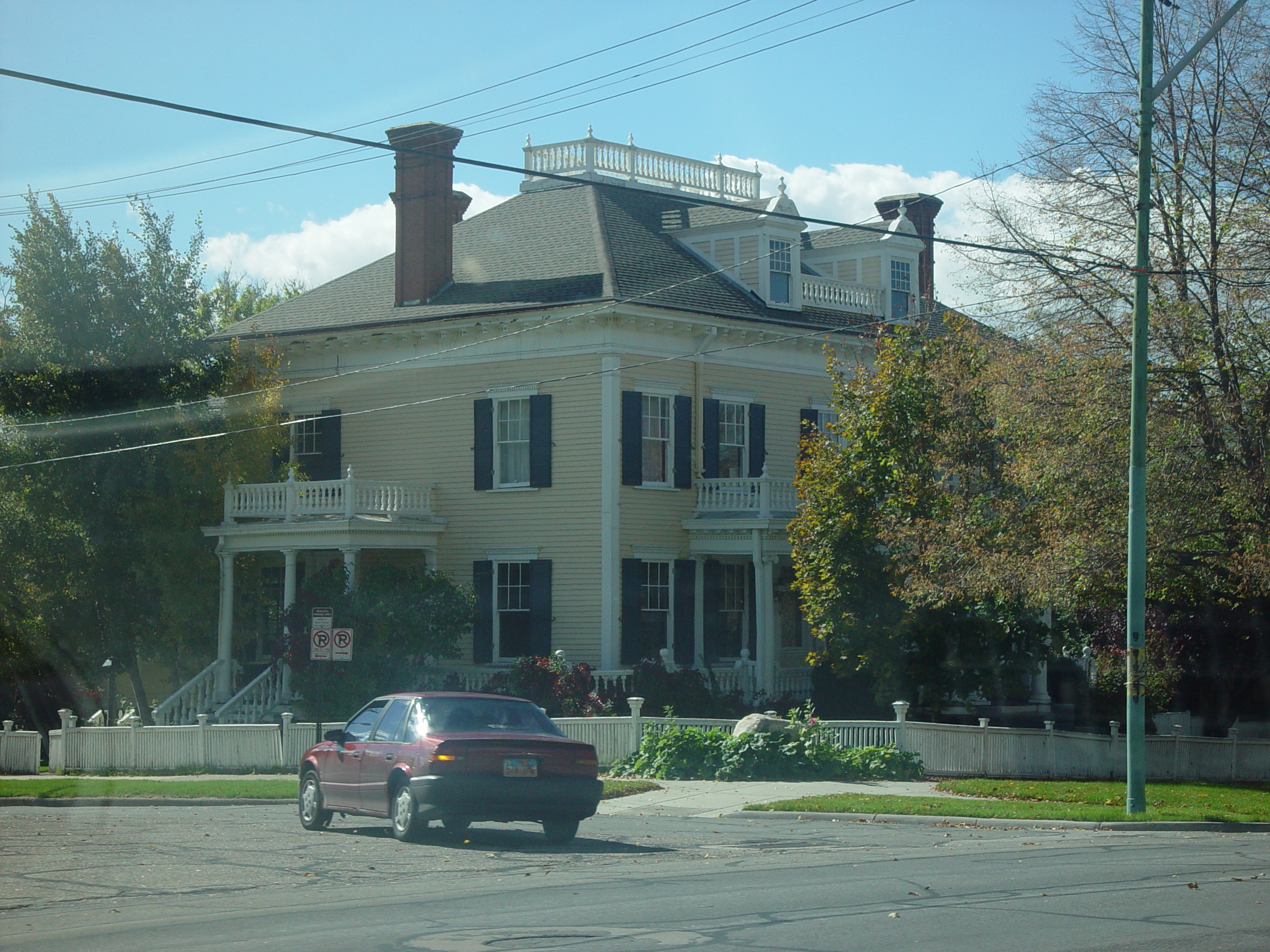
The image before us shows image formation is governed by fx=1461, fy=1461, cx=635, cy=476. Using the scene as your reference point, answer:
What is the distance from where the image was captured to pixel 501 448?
31.0m

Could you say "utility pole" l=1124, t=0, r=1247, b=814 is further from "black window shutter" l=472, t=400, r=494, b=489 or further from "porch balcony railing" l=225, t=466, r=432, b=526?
"porch balcony railing" l=225, t=466, r=432, b=526

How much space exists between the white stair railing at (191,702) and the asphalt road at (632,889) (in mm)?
13096

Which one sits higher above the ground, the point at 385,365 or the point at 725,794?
the point at 385,365

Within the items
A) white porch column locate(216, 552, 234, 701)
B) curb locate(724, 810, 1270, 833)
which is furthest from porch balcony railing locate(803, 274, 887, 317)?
curb locate(724, 810, 1270, 833)

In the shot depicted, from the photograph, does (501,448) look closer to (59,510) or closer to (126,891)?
(59,510)

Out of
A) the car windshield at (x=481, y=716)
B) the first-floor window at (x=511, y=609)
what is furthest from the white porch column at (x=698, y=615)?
the car windshield at (x=481, y=716)

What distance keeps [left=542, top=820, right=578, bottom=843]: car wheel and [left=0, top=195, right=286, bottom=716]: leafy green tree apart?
18382 millimetres

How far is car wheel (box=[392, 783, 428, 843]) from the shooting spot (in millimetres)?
14023

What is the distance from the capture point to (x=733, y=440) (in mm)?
31984

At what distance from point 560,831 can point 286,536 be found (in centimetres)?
1648

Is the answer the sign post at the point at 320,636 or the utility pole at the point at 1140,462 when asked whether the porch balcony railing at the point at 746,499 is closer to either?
the sign post at the point at 320,636

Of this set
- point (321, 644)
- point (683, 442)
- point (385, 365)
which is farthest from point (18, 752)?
point (683, 442)

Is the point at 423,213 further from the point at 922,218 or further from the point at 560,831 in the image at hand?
the point at 560,831

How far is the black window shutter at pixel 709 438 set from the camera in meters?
31.1
